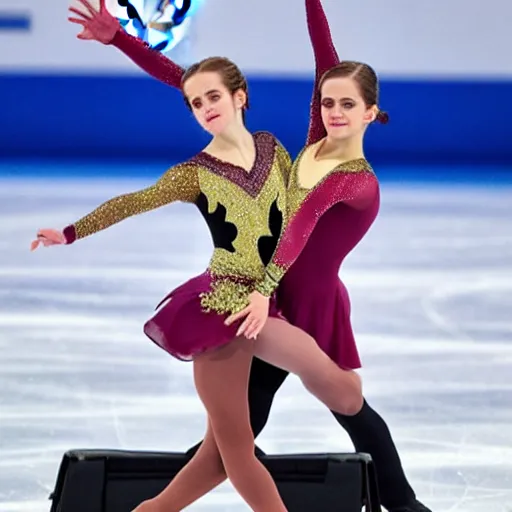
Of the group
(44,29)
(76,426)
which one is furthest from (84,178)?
(76,426)

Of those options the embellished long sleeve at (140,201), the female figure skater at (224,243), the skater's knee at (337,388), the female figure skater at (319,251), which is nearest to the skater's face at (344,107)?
the female figure skater at (319,251)

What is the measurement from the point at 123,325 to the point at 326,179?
259 centimetres

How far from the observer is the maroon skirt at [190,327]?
95.7 inches

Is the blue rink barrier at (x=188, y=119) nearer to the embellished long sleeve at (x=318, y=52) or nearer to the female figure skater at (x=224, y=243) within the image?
the embellished long sleeve at (x=318, y=52)

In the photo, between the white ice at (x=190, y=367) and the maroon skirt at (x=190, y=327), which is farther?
the white ice at (x=190, y=367)

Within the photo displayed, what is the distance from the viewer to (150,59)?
2.71 m

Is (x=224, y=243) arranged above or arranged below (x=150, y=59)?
below

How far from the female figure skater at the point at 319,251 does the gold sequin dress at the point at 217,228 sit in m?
0.09

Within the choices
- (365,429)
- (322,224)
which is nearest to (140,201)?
(322,224)

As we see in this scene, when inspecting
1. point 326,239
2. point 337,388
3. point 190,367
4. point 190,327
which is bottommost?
point 190,367

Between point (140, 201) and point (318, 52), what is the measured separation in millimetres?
549

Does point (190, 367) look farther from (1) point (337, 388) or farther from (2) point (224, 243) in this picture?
(2) point (224, 243)

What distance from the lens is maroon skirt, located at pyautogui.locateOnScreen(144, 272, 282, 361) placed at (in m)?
2.43

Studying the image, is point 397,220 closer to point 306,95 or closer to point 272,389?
point 306,95
